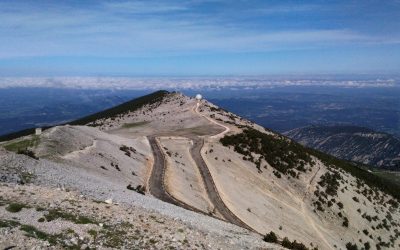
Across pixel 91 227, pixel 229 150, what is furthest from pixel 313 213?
pixel 91 227

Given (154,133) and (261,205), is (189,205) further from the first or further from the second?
(154,133)

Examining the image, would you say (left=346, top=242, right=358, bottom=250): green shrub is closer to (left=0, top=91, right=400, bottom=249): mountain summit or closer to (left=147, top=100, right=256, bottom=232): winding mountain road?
(left=0, top=91, right=400, bottom=249): mountain summit

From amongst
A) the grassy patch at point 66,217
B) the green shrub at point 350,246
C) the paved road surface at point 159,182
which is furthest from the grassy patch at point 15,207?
the green shrub at point 350,246

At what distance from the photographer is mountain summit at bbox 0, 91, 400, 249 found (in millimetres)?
20547

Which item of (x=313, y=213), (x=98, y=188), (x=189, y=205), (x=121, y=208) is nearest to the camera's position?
(x=121, y=208)

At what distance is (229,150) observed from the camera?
201ft

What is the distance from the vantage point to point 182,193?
127 feet

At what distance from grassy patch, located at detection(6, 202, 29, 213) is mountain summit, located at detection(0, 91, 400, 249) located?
0.05 meters

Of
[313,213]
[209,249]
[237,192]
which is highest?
[209,249]

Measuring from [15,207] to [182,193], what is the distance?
20.1 metres

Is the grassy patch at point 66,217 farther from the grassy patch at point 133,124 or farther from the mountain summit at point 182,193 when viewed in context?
the grassy patch at point 133,124

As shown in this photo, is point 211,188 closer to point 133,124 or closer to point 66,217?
point 66,217

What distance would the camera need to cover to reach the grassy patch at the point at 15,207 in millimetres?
19844

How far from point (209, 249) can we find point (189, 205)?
1425 cm
